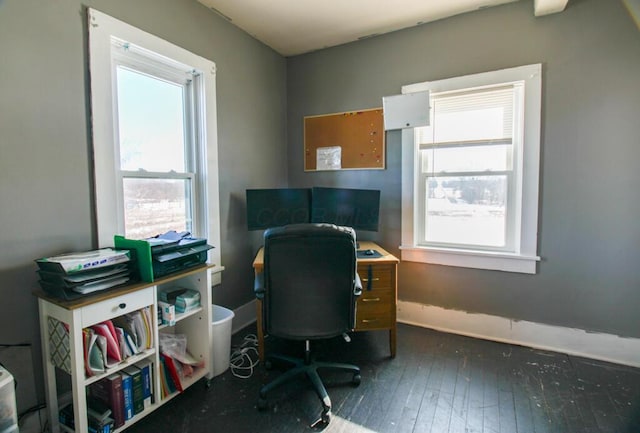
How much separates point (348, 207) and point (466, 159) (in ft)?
3.47

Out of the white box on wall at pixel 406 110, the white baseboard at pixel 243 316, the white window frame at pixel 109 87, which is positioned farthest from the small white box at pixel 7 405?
the white box on wall at pixel 406 110

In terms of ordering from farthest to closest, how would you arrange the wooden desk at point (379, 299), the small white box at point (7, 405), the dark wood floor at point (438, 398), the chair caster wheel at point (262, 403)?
the wooden desk at point (379, 299), the chair caster wheel at point (262, 403), the dark wood floor at point (438, 398), the small white box at point (7, 405)

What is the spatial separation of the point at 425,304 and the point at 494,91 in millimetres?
1857

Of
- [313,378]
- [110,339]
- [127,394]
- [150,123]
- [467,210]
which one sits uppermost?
[150,123]

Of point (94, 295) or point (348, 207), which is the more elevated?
point (348, 207)

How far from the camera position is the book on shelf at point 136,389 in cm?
161

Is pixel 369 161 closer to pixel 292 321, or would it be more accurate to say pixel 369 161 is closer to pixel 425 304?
pixel 425 304

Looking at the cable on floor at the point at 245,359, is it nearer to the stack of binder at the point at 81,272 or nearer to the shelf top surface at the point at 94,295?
the shelf top surface at the point at 94,295

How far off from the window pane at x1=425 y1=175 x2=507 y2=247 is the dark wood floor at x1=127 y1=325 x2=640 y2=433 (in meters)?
0.90

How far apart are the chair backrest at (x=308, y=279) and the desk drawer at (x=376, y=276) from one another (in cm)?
55

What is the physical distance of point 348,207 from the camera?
9.03 feet

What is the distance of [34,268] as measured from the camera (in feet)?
5.10

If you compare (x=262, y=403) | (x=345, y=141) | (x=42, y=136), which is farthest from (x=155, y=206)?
(x=345, y=141)

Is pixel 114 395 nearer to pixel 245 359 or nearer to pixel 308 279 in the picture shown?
pixel 245 359
